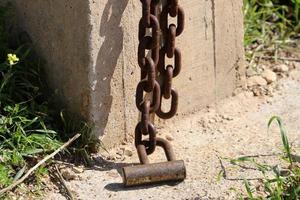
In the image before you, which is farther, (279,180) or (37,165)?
(37,165)

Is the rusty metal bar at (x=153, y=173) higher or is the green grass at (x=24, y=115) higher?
the green grass at (x=24, y=115)

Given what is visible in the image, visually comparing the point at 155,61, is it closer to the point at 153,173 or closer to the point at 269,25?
the point at 153,173

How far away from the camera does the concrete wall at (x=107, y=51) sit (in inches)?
157

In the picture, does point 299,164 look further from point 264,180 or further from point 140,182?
point 140,182

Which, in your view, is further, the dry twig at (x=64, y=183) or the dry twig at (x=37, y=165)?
the dry twig at (x=64, y=183)

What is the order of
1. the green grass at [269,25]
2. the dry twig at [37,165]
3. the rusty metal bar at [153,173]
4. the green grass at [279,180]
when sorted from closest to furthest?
the green grass at [279,180]
the dry twig at [37,165]
the rusty metal bar at [153,173]
the green grass at [269,25]

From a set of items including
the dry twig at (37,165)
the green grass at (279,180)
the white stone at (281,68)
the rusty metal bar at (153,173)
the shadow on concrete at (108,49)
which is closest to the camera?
the green grass at (279,180)

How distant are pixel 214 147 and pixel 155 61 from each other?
1.85 feet

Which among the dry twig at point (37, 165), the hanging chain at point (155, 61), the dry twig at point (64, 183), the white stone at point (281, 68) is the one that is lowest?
the dry twig at point (64, 183)

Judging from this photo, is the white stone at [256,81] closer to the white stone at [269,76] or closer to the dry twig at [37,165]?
the white stone at [269,76]

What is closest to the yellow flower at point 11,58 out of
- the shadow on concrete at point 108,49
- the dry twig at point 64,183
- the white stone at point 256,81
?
the shadow on concrete at point 108,49

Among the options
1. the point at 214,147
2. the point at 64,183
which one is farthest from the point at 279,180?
the point at 64,183

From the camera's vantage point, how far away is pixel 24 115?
410cm

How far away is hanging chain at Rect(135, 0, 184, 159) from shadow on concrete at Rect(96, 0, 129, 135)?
132 millimetres
